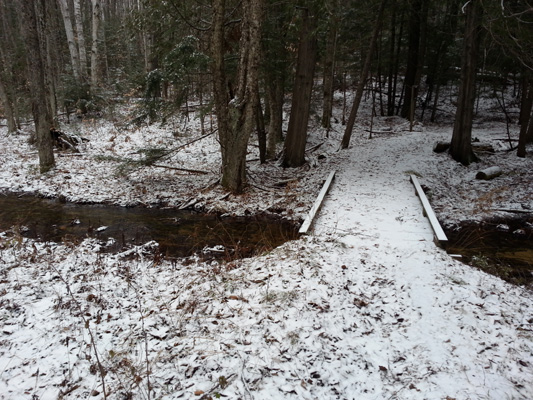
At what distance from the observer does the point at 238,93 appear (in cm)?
928

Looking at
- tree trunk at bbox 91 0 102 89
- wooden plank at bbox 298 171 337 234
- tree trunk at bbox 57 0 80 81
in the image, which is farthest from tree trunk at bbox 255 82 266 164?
tree trunk at bbox 57 0 80 81

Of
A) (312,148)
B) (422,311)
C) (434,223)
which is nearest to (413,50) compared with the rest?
(312,148)

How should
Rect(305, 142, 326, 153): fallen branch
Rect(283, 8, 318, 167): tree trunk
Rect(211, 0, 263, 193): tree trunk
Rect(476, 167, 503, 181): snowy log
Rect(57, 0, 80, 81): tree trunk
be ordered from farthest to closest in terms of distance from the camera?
Rect(57, 0, 80, 81): tree trunk
Rect(305, 142, 326, 153): fallen branch
Rect(283, 8, 318, 167): tree trunk
Rect(476, 167, 503, 181): snowy log
Rect(211, 0, 263, 193): tree trunk

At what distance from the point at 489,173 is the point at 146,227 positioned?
1102cm

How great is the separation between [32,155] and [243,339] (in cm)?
1473

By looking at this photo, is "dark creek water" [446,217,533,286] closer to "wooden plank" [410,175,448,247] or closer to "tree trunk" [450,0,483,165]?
"wooden plank" [410,175,448,247]

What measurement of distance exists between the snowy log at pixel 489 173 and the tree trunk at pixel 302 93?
6.17 meters

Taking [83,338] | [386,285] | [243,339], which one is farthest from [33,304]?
[386,285]

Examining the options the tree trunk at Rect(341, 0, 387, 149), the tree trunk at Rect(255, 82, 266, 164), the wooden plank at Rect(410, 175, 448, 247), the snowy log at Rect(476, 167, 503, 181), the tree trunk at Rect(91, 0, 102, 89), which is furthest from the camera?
the tree trunk at Rect(91, 0, 102, 89)

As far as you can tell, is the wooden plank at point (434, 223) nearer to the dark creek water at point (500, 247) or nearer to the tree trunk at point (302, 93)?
the dark creek water at point (500, 247)

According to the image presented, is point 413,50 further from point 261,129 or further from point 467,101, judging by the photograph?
point 261,129

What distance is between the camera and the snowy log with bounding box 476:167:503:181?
10516 mm

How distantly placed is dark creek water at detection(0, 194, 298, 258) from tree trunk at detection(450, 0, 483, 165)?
8.22 metres

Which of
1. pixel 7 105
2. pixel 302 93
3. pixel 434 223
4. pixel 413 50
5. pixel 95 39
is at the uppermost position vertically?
pixel 95 39
